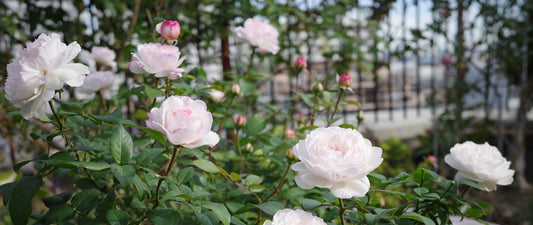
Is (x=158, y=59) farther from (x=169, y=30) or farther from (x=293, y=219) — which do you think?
(x=293, y=219)

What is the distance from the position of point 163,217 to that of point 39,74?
27cm

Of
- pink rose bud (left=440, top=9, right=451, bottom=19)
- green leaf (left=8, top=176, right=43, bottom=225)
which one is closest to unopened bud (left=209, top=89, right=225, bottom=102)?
green leaf (left=8, top=176, right=43, bottom=225)

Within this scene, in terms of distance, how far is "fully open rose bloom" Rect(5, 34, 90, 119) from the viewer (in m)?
0.56

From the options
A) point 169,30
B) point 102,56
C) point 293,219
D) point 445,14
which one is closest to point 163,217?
point 293,219

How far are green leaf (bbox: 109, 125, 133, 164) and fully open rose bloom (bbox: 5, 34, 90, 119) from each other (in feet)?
0.32

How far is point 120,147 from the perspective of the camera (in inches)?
24.6

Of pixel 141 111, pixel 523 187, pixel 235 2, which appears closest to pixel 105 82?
pixel 141 111

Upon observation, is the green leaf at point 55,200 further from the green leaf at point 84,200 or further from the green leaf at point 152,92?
the green leaf at point 152,92

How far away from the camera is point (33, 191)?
2.03 feet

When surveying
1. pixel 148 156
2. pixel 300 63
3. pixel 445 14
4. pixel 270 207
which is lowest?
pixel 270 207

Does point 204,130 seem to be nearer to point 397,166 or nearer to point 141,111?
point 141,111

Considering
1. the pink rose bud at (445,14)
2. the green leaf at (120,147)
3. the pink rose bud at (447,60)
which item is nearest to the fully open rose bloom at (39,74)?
the green leaf at (120,147)

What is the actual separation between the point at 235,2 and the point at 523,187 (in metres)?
2.21

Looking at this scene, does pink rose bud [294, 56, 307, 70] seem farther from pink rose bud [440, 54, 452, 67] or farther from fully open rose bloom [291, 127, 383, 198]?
pink rose bud [440, 54, 452, 67]
